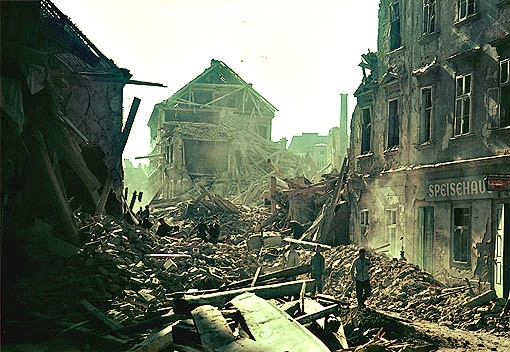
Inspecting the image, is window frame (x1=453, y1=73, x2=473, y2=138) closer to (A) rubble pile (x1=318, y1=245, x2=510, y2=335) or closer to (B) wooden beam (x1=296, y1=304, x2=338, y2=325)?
(A) rubble pile (x1=318, y1=245, x2=510, y2=335)

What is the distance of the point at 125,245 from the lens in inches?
440

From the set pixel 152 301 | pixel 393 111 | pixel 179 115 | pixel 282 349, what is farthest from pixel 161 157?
pixel 282 349

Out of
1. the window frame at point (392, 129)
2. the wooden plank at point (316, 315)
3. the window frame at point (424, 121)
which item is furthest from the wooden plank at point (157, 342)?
the window frame at point (392, 129)

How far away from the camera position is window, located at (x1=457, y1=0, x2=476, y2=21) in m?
14.5

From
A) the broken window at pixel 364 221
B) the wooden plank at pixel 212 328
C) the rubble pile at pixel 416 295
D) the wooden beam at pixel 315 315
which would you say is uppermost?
the broken window at pixel 364 221

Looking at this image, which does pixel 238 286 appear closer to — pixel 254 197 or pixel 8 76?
pixel 8 76

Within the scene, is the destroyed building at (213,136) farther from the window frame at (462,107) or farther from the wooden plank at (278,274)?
the wooden plank at (278,274)

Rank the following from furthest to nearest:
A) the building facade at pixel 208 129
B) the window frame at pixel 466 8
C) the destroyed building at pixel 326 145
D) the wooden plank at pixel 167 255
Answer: the destroyed building at pixel 326 145
the building facade at pixel 208 129
the window frame at pixel 466 8
the wooden plank at pixel 167 255

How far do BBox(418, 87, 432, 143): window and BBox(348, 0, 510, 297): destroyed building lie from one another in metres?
0.03

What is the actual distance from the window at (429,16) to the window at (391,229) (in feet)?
20.9

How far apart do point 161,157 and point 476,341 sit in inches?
1396

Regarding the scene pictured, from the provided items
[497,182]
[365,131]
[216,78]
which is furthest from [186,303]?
[216,78]

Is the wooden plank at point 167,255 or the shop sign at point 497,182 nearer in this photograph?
the wooden plank at point 167,255

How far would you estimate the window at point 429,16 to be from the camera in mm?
16562
